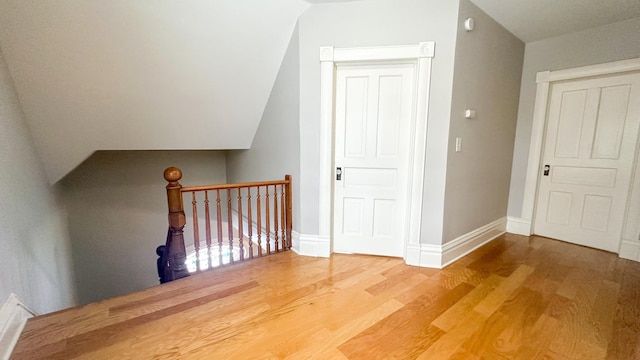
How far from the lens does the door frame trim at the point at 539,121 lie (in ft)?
9.04

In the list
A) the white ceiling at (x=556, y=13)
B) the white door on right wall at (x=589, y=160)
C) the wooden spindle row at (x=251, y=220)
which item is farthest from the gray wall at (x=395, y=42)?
the white door on right wall at (x=589, y=160)

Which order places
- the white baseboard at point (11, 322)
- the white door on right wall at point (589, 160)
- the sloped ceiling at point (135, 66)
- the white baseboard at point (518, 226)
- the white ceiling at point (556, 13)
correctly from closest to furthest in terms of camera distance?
the white baseboard at point (11, 322), the sloped ceiling at point (135, 66), the white ceiling at point (556, 13), the white door on right wall at point (589, 160), the white baseboard at point (518, 226)

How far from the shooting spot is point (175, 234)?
220cm

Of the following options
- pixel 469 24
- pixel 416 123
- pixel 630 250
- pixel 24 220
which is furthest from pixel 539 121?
pixel 24 220

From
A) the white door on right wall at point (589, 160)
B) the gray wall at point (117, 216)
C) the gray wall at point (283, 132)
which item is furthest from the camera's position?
the gray wall at point (117, 216)

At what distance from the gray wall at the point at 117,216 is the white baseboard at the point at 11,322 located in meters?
2.47

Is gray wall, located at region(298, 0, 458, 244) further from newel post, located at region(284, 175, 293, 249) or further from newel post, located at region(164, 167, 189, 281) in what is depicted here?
newel post, located at region(164, 167, 189, 281)

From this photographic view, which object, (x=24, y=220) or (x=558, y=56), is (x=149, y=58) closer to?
(x=24, y=220)

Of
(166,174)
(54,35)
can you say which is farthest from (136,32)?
(166,174)

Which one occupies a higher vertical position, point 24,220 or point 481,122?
point 481,122

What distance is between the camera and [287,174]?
278cm

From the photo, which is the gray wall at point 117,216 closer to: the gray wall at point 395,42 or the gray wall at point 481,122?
the gray wall at point 395,42

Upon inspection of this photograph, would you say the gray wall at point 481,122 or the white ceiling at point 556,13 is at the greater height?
the white ceiling at point 556,13

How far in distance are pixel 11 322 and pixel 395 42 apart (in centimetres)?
331
